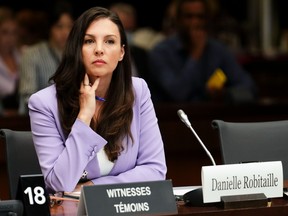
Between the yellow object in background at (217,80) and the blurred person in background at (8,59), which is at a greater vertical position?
the blurred person in background at (8,59)

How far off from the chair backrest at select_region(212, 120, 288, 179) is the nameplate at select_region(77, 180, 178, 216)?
1021mm

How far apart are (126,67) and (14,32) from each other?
14.6 feet

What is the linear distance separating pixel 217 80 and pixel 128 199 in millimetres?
3804

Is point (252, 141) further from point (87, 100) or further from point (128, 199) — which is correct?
point (128, 199)

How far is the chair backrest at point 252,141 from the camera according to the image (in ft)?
12.8

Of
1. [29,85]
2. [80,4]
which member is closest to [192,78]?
[29,85]

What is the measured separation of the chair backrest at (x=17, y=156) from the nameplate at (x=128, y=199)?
974 mm

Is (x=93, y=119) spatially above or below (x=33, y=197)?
above

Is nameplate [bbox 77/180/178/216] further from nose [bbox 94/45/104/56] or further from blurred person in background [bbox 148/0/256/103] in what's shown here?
blurred person in background [bbox 148/0/256/103]

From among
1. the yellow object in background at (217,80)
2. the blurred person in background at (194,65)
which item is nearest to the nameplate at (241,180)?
the blurred person in background at (194,65)

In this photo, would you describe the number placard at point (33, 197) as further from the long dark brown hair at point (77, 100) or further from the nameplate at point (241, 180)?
the long dark brown hair at point (77, 100)

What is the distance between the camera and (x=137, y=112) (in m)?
3.65

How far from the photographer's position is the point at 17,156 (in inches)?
149

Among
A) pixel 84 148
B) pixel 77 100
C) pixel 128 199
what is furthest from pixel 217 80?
pixel 128 199
